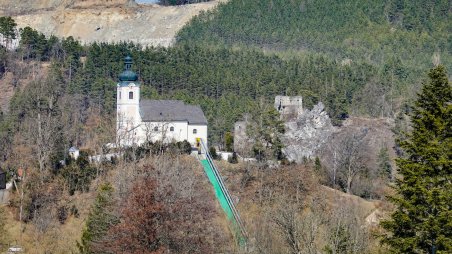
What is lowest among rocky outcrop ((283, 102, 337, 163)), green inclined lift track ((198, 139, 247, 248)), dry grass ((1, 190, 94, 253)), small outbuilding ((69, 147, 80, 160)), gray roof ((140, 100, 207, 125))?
dry grass ((1, 190, 94, 253))

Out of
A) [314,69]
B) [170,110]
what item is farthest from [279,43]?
[170,110]

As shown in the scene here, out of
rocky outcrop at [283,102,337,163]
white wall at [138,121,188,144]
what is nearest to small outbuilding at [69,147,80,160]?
white wall at [138,121,188,144]

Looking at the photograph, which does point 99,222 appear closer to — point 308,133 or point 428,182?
point 428,182

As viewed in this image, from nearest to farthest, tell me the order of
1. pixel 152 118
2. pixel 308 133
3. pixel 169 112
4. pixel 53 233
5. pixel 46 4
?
pixel 53 233 < pixel 152 118 < pixel 169 112 < pixel 308 133 < pixel 46 4

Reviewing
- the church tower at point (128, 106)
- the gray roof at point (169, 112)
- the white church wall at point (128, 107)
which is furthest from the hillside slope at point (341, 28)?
the white church wall at point (128, 107)

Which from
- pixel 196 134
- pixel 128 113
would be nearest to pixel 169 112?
pixel 196 134

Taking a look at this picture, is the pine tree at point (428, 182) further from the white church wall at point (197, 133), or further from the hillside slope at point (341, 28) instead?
the hillside slope at point (341, 28)

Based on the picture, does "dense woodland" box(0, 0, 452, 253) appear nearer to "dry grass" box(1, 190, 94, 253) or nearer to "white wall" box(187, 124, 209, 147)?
"dry grass" box(1, 190, 94, 253)
